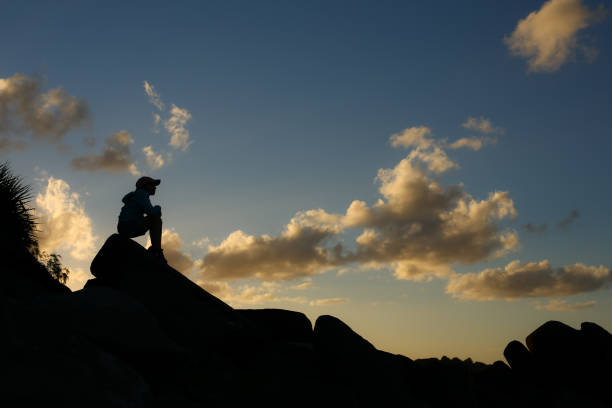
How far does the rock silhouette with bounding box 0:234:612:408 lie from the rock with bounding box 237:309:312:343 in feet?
0.07

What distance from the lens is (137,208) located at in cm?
955

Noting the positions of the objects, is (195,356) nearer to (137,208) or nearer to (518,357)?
(137,208)

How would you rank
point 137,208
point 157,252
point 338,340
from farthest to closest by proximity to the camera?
point 137,208 < point 157,252 < point 338,340

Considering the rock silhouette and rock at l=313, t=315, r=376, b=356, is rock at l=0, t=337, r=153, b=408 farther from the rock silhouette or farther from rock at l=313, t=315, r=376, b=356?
rock at l=313, t=315, r=376, b=356

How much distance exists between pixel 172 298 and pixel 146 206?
238 centimetres

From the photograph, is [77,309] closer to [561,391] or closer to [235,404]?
[235,404]

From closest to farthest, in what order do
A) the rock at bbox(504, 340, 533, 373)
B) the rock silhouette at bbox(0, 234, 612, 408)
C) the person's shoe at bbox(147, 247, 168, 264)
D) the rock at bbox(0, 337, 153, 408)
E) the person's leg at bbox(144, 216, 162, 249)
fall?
the rock at bbox(0, 337, 153, 408) < the rock silhouette at bbox(0, 234, 612, 408) < the person's shoe at bbox(147, 247, 168, 264) < the person's leg at bbox(144, 216, 162, 249) < the rock at bbox(504, 340, 533, 373)

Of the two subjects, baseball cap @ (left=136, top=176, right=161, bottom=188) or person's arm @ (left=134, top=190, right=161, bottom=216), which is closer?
person's arm @ (left=134, top=190, right=161, bottom=216)

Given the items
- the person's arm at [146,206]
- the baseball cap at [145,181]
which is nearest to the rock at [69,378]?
the person's arm at [146,206]

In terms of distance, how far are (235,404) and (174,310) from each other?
6.43ft

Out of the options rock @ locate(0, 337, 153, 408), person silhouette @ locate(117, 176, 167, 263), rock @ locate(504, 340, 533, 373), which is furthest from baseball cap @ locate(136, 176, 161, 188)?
rock @ locate(504, 340, 533, 373)

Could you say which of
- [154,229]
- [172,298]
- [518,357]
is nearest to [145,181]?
[154,229]

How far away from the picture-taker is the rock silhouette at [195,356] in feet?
16.8

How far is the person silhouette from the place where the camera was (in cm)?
944
